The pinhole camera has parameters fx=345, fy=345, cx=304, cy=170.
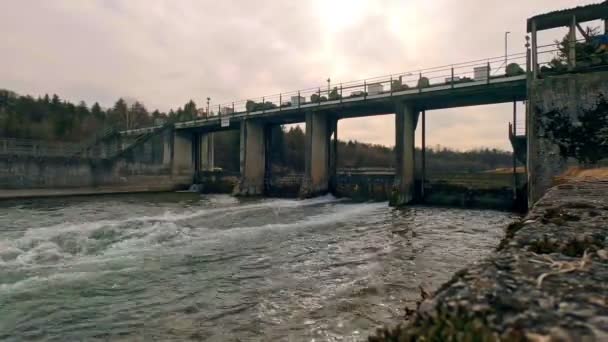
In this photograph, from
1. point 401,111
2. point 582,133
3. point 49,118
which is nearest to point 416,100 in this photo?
point 401,111

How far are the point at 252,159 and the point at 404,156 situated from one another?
15709mm

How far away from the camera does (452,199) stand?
24.0m

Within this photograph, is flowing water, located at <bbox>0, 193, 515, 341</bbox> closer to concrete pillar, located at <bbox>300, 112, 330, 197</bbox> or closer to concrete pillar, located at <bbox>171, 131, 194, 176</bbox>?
concrete pillar, located at <bbox>300, 112, 330, 197</bbox>

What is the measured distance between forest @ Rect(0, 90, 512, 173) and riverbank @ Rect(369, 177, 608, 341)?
49.0 meters

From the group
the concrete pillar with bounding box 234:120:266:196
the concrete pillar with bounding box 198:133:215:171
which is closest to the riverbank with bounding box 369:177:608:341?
the concrete pillar with bounding box 234:120:266:196

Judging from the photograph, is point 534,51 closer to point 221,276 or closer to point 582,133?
point 582,133

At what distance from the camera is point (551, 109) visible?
16.3 meters

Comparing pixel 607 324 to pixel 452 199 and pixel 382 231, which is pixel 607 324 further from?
pixel 452 199

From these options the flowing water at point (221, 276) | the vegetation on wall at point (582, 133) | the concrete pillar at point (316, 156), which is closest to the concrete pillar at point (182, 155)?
the concrete pillar at point (316, 156)

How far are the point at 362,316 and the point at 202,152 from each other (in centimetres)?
4235

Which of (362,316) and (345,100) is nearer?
(362,316)

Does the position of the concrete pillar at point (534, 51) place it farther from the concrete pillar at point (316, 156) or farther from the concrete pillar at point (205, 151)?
the concrete pillar at point (205, 151)

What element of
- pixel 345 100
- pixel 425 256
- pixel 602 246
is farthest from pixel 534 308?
pixel 345 100

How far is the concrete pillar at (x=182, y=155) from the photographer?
4159 centimetres
